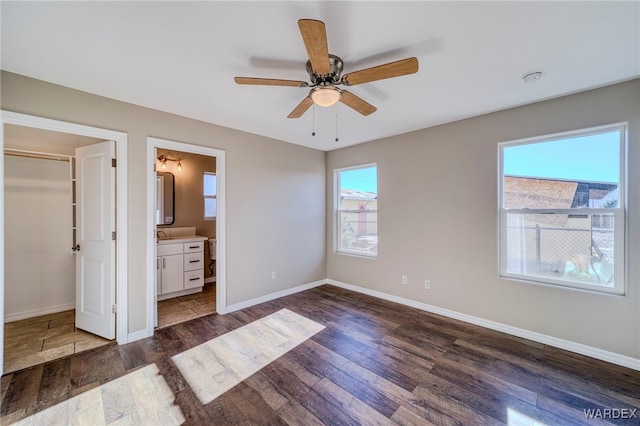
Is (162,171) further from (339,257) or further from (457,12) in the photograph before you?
(457,12)

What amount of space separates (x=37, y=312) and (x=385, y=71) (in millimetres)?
4931

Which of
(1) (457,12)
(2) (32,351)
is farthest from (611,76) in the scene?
(2) (32,351)

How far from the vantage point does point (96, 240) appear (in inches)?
108

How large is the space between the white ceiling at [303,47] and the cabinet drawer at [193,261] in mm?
2427

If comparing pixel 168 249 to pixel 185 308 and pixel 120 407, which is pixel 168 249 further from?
pixel 120 407

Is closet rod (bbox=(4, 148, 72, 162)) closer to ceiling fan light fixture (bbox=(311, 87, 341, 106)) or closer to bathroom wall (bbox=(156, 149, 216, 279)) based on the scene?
bathroom wall (bbox=(156, 149, 216, 279))

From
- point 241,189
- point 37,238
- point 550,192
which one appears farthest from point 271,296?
point 550,192

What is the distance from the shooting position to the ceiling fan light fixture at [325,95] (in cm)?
185

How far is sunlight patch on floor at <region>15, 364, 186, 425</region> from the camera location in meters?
1.67

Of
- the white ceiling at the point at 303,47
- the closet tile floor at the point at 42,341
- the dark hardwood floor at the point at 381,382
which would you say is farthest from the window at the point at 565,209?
the closet tile floor at the point at 42,341

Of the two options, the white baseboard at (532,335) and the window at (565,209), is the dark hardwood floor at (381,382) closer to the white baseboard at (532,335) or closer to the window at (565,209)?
the white baseboard at (532,335)

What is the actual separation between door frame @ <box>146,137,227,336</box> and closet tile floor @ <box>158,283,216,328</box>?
11.6 inches

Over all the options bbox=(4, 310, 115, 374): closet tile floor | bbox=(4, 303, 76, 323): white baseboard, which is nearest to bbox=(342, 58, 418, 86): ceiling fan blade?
bbox=(4, 310, 115, 374): closet tile floor

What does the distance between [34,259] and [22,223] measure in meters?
0.48
